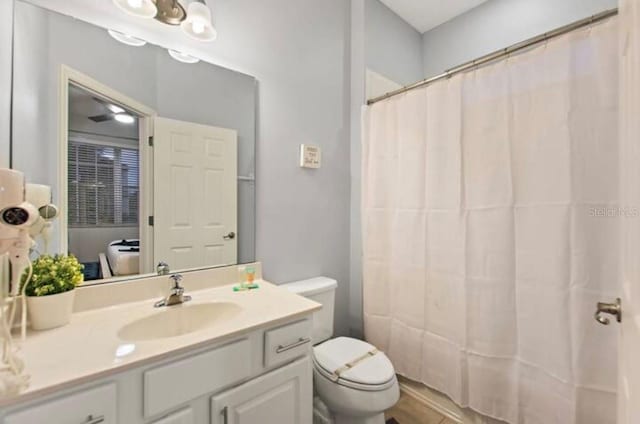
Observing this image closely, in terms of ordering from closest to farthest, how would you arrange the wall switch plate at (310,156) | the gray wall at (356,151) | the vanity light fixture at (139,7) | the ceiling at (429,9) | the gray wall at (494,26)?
the vanity light fixture at (139,7), the wall switch plate at (310,156), the gray wall at (494,26), the gray wall at (356,151), the ceiling at (429,9)

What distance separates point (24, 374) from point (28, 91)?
36.7 inches

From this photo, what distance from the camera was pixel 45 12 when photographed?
3.52ft

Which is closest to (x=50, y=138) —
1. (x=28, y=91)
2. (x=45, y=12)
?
(x=28, y=91)

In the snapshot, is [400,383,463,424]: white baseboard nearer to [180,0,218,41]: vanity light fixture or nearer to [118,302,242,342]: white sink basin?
[118,302,242,342]: white sink basin

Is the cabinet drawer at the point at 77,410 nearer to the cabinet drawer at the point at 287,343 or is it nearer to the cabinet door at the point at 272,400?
the cabinet door at the point at 272,400

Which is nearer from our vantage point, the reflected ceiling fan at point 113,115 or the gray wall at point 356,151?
the reflected ceiling fan at point 113,115

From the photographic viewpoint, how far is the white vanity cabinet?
70 cm

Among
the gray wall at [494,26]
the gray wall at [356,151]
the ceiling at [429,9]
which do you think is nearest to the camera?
the gray wall at [494,26]

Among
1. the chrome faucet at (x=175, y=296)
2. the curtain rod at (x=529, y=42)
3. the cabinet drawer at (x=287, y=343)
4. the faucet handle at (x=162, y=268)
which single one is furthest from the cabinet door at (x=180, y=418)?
the curtain rod at (x=529, y=42)

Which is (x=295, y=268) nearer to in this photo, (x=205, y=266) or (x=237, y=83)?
(x=205, y=266)

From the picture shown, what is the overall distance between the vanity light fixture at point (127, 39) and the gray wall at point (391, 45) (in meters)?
1.48

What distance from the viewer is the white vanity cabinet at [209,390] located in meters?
0.70

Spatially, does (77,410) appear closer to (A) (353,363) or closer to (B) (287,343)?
(B) (287,343)

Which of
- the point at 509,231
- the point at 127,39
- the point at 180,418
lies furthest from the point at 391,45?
the point at 180,418
